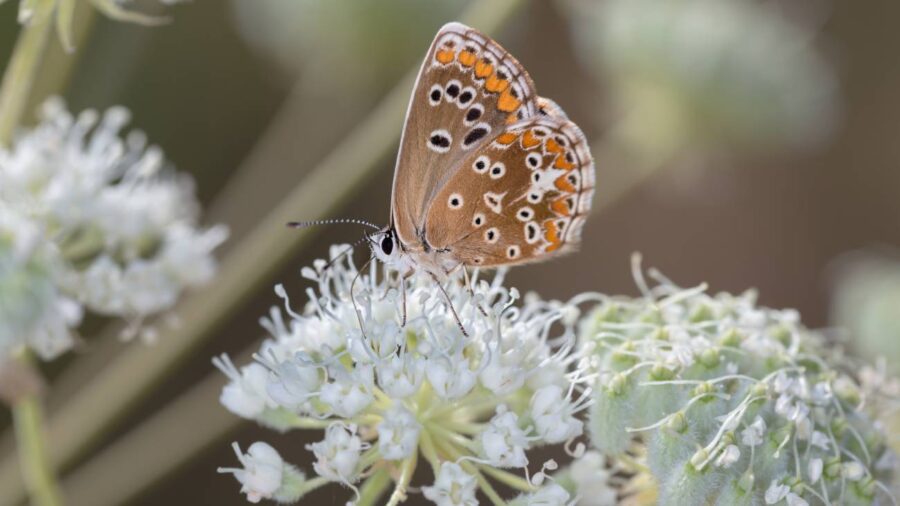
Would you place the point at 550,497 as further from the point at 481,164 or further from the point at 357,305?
the point at 481,164

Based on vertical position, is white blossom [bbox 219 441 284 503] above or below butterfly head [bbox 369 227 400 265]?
below

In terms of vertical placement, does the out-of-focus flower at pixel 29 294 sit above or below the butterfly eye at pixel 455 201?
below

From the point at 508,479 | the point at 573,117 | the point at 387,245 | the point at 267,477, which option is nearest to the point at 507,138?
the point at 387,245

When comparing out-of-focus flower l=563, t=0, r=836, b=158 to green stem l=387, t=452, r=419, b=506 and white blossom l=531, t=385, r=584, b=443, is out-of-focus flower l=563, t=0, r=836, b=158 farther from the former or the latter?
green stem l=387, t=452, r=419, b=506

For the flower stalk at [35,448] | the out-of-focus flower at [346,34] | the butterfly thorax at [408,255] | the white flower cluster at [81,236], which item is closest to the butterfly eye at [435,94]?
the butterfly thorax at [408,255]

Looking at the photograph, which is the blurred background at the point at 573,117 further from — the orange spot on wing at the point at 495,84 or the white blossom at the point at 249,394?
the orange spot on wing at the point at 495,84

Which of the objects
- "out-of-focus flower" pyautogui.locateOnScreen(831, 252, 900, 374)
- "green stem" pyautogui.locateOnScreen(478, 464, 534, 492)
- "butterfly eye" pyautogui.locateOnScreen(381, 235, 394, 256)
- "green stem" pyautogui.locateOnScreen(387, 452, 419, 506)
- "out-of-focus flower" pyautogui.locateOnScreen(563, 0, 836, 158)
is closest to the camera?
"green stem" pyautogui.locateOnScreen(387, 452, 419, 506)

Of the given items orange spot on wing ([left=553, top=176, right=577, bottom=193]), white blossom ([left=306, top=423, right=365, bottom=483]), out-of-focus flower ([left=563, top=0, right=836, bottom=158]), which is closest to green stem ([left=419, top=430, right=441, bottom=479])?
white blossom ([left=306, top=423, right=365, bottom=483])
